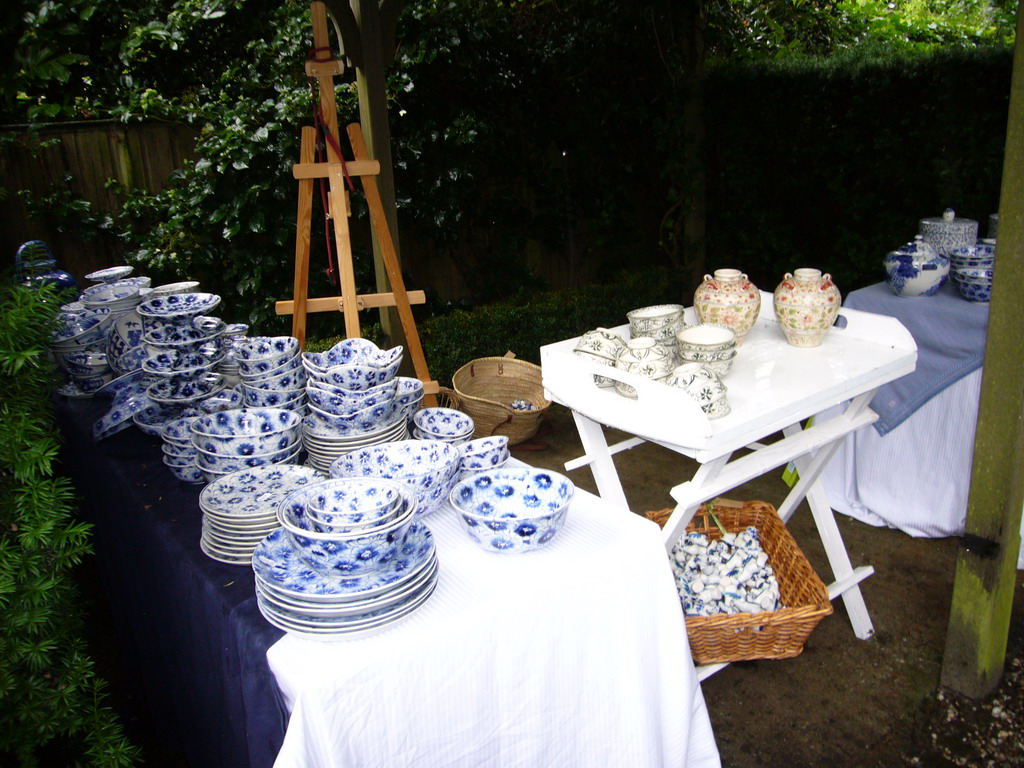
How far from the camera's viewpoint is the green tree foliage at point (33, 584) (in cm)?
118

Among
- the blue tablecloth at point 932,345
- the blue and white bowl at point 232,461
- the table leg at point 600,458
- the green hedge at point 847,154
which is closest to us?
the blue and white bowl at point 232,461

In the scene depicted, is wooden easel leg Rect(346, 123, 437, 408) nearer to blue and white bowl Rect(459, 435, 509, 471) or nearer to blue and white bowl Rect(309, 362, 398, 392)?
blue and white bowl Rect(309, 362, 398, 392)

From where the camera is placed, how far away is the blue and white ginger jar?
2860 millimetres

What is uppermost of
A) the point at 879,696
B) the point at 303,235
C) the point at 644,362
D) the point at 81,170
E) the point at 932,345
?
the point at 81,170

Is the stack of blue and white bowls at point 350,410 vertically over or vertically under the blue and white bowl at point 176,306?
under

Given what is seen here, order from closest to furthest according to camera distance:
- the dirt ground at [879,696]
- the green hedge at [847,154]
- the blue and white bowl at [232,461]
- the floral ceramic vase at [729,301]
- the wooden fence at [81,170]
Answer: the blue and white bowl at [232,461] < the dirt ground at [879,696] < the floral ceramic vase at [729,301] < the wooden fence at [81,170] < the green hedge at [847,154]

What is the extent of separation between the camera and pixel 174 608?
5.32ft

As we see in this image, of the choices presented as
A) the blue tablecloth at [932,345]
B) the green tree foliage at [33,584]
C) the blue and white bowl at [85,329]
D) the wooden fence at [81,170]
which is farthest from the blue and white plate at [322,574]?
the wooden fence at [81,170]

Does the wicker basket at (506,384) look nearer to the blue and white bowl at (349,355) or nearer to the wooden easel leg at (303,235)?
the wooden easel leg at (303,235)

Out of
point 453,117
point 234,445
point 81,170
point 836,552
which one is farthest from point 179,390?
point 453,117

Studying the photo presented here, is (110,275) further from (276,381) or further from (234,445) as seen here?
(234,445)

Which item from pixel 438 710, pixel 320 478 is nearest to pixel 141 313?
pixel 320 478

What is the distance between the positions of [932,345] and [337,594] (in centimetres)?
238

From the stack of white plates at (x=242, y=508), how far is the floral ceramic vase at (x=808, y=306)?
1.42 m
